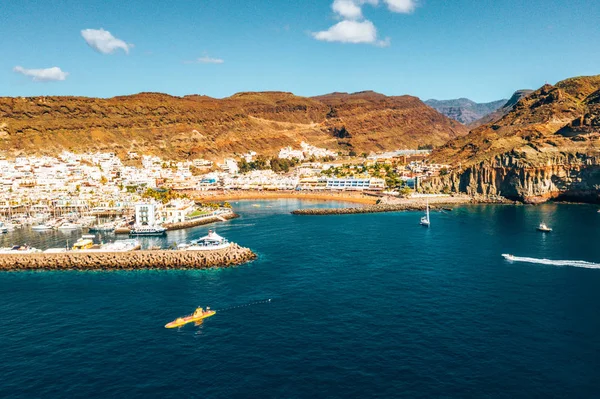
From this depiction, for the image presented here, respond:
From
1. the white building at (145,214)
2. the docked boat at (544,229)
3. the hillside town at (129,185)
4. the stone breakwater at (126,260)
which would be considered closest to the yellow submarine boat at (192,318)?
the stone breakwater at (126,260)

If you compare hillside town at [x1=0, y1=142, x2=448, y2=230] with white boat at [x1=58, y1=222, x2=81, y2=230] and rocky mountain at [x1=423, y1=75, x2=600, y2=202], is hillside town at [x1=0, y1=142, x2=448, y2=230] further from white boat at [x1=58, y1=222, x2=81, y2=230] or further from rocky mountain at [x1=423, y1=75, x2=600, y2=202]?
rocky mountain at [x1=423, y1=75, x2=600, y2=202]

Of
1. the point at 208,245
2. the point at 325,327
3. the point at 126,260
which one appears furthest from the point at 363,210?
the point at 325,327

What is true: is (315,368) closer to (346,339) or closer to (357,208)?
(346,339)

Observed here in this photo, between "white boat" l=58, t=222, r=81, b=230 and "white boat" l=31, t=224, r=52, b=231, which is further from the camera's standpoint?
"white boat" l=58, t=222, r=81, b=230

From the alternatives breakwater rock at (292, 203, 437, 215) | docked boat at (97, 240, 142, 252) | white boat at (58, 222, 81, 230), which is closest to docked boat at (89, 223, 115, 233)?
white boat at (58, 222, 81, 230)

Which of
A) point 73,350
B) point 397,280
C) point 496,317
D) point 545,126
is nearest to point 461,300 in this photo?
point 496,317

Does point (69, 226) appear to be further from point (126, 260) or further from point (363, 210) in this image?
point (363, 210)
